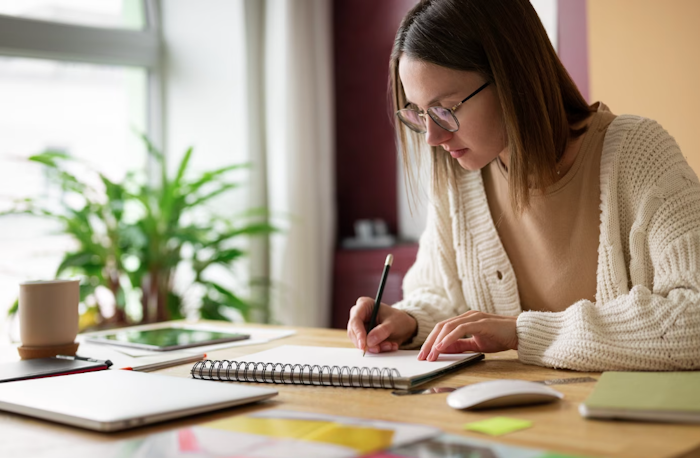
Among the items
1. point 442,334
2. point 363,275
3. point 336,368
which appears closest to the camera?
point 336,368

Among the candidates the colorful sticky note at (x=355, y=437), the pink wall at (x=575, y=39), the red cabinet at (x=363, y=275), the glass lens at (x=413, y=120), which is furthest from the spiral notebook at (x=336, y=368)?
the red cabinet at (x=363, y=275)

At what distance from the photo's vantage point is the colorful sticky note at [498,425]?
764 mm

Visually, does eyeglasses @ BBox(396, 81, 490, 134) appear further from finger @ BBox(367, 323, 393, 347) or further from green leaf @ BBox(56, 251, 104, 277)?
green leaf @ BBox(56, 251, 104, 277)

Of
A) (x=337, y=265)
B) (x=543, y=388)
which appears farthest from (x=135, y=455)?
(x=337, y=265)

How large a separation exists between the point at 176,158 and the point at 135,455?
11.0 feet

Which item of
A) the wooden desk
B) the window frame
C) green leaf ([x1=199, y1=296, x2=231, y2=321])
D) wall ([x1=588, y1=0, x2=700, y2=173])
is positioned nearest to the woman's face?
the wooden desk

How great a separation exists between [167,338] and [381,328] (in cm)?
48

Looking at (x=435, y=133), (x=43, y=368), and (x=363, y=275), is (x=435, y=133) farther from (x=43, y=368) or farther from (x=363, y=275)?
(x=363, y=275)

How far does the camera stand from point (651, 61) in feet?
8.61

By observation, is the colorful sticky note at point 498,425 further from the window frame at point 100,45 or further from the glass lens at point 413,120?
the window frame at point 100,45

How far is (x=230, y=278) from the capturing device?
3766mm

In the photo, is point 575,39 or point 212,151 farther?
point 212,151

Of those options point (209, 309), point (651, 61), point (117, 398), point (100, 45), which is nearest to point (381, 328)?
point (117, 398)

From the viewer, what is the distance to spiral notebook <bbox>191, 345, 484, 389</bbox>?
3.32ft
